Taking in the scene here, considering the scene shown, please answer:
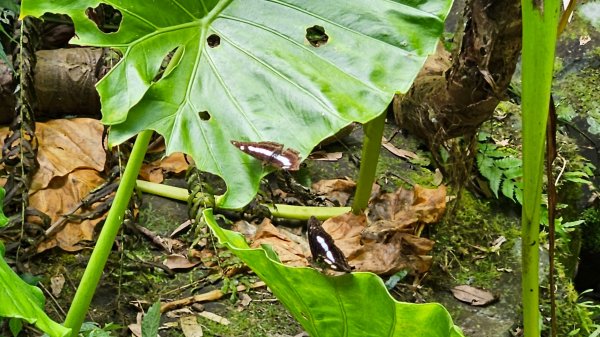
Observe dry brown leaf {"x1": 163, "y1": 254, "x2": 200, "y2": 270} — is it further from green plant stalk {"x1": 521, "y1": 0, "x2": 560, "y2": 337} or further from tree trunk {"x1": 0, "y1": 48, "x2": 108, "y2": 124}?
green plant stalk {"x1": 521, "y1": 0, "x2": 560, "y2": 337}

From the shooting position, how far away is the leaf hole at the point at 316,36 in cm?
144

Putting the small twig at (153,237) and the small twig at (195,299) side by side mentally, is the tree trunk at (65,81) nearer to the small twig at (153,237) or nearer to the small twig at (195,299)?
the small twig at (153,237)

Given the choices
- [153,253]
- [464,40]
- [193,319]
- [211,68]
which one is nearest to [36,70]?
[153,253]

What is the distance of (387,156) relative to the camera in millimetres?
2586

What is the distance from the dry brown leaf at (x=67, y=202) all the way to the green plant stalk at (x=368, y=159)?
72 cm

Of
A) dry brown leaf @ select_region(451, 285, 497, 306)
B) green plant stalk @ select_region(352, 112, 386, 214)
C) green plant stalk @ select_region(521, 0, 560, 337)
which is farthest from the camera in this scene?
dry brown leaf @ select_region(451, 285, 497, 306)

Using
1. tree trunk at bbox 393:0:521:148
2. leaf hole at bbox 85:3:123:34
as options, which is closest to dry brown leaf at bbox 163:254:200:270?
leaf hole at bbox 85:3:123:34

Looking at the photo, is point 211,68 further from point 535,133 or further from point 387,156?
point 387,156

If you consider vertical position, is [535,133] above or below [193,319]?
above

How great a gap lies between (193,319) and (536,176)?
100cm

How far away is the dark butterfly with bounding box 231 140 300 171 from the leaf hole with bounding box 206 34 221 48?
238 mm

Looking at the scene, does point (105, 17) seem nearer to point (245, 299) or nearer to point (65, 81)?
point (65, 81)

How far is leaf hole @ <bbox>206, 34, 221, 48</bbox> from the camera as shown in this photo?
1415 millimetres

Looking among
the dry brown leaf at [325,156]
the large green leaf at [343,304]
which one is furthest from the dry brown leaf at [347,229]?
the large green leaf at [343,304]
